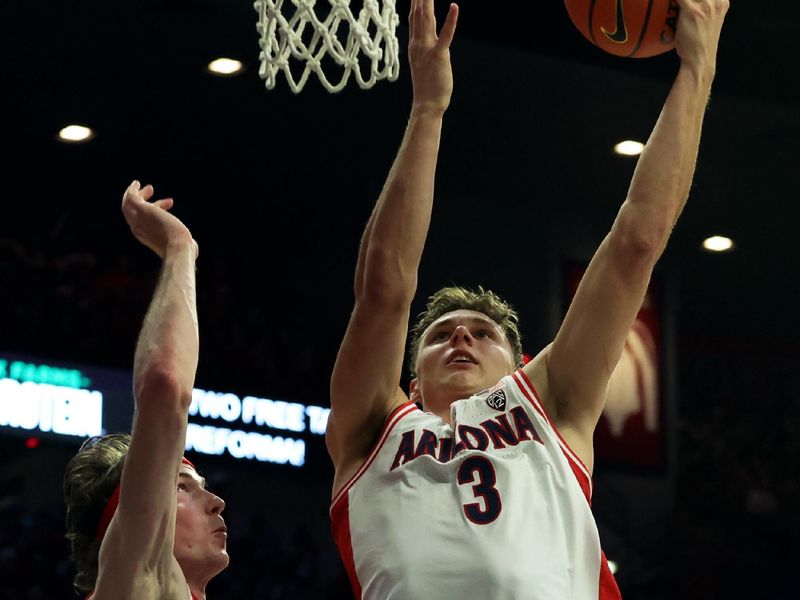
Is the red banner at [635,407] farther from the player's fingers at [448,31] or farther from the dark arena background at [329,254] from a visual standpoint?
the player's fingers at [448,31]

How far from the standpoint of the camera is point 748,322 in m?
10.8

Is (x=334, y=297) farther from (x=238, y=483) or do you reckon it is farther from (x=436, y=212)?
(x=238, y=483)

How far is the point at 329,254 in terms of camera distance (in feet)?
32.4

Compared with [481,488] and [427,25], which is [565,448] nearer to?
[481,488]

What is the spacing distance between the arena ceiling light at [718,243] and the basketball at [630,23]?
7598mm

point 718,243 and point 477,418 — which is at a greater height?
point 718,243

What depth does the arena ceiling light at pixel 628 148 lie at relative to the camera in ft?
29.9

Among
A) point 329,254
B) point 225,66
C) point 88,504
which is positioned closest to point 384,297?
point 88,504

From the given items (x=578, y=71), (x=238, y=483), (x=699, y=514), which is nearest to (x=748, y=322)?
(x=699, y=514)

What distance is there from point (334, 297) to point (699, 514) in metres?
3.07

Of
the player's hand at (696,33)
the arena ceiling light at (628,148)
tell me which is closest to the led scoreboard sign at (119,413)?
the arena ceiling light at (628,148)

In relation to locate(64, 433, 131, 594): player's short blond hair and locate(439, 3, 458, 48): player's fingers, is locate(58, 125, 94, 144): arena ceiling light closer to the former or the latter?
locate(439, 3, 458, 48): player's fingers

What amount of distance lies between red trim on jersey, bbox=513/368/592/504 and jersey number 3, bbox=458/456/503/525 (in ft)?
0.53

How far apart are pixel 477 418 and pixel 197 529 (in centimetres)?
58
